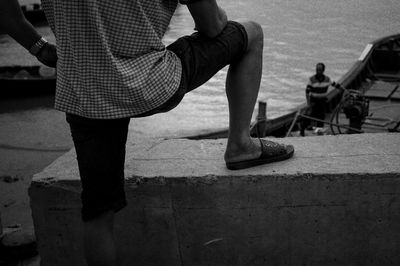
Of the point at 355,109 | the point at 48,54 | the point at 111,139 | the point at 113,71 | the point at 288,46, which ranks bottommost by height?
the point at 288,46

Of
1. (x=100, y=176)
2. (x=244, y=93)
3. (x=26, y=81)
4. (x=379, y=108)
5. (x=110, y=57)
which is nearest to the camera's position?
(x=110, y=57)

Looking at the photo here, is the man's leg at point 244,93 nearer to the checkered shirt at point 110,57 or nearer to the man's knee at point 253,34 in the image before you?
the man's knee at point 253,34

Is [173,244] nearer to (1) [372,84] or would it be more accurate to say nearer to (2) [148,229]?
(2) [148,229]

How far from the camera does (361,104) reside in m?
8.63

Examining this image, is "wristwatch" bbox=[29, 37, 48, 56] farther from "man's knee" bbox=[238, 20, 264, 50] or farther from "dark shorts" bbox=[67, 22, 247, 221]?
"man's knee" bbox=[238, 20, 264, 50]

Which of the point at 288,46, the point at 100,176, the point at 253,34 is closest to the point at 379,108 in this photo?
the point at 253,34

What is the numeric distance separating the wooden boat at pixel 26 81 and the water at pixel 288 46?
365cm

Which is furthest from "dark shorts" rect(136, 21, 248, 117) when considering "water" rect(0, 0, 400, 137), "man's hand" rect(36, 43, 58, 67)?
"water" rect(0, 0, 400, 137)

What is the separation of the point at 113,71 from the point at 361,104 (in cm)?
751

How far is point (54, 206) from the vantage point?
100 inches

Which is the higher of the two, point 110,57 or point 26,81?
point 110,57

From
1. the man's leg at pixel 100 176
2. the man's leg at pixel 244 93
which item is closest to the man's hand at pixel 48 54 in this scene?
the man's leg at pixel 100 176

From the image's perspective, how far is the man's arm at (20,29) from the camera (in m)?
1.98

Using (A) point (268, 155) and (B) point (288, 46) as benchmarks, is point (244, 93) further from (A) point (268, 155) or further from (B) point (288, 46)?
(B) point (288, 46)
